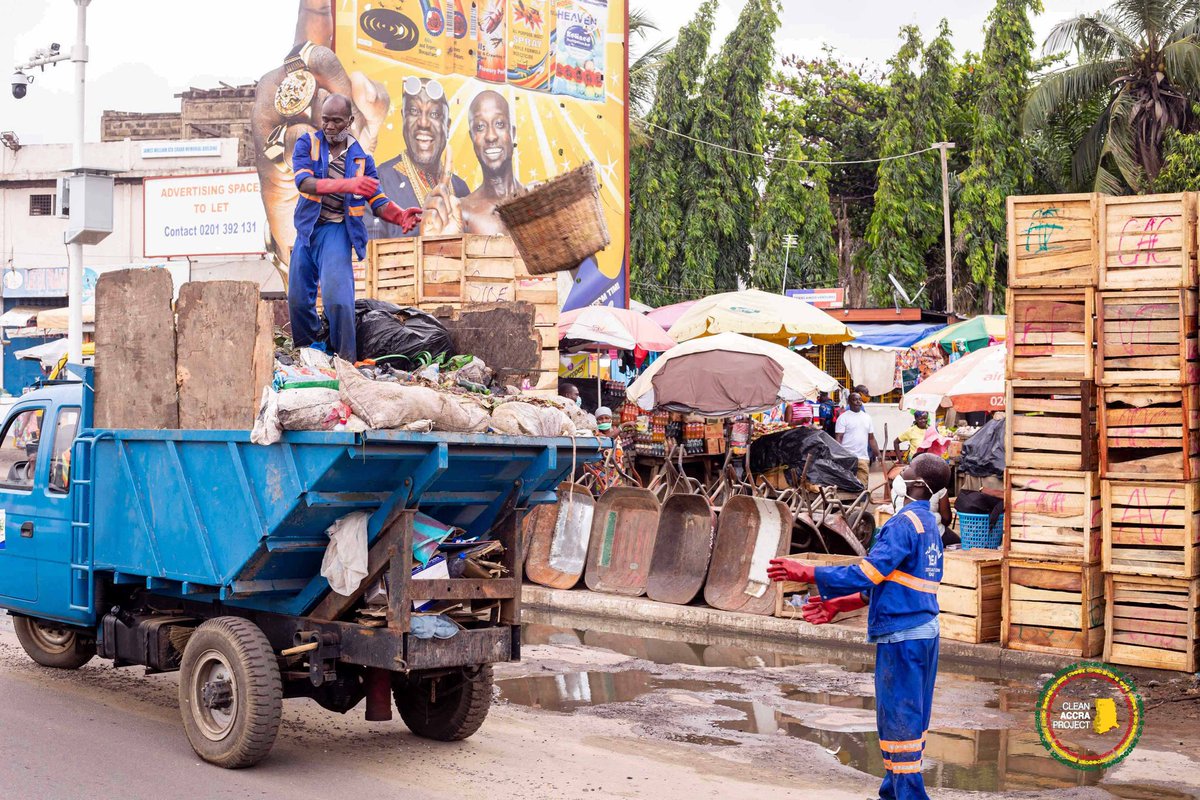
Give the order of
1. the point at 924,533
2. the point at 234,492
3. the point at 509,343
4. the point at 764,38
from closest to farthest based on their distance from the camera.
Answer: the point at 924,533, the point at 234,492, the point at 509,343, the point at 764,38

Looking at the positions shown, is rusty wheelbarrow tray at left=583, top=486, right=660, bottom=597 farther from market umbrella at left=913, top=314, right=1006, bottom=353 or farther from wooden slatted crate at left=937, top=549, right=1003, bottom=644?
market umbrella at left=913, top=314, right=1006, bottom=353

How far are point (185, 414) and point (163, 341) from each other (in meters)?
0.50

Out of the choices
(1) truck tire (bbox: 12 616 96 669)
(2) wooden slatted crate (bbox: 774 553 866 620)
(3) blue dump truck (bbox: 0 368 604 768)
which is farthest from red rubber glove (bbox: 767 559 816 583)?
(2) wooden slatted crate (bbox: 774 553 866 620)

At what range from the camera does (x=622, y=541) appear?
12586mm

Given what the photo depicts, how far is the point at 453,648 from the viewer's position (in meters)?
6.15

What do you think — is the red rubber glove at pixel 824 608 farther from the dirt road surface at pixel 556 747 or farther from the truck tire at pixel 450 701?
the truck tire at pixel 450 701

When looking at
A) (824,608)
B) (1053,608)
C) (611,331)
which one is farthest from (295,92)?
(824,608)

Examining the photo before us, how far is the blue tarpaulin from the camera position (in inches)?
980

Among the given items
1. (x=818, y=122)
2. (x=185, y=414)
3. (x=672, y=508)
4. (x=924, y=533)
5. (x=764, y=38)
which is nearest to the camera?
(x=924, y=533)

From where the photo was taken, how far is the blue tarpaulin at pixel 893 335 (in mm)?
24891

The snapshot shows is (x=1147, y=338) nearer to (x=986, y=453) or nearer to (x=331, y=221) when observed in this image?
(x=986, y=453)

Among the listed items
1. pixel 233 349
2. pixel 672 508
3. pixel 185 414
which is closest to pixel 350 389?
pixel 233 349

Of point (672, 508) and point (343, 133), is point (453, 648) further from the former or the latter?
point (672, 508)

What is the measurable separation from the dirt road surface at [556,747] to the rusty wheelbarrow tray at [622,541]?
309 cm
